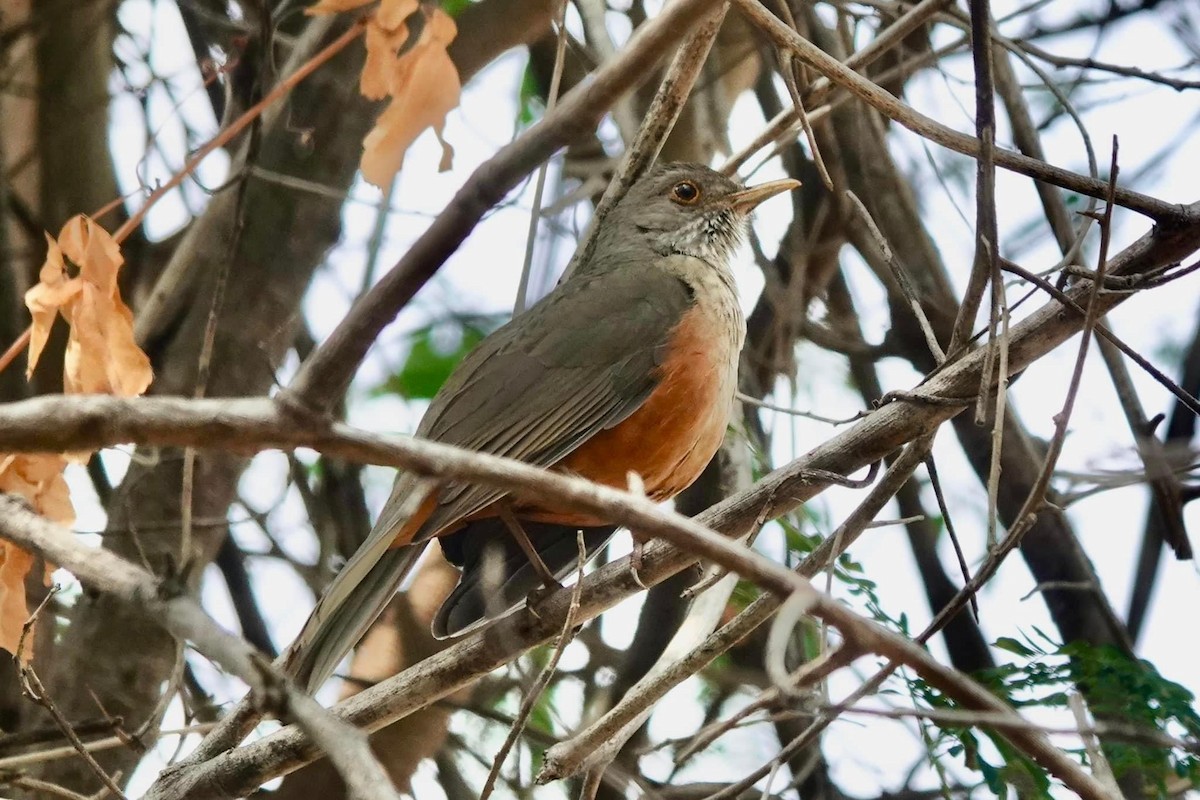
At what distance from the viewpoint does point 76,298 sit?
362cm

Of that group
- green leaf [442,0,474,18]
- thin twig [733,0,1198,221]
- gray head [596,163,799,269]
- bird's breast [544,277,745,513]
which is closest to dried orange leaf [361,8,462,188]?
thin twig [733,0,1198,221]

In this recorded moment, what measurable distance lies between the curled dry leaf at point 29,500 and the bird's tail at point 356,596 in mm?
736

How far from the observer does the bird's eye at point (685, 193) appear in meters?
5.91

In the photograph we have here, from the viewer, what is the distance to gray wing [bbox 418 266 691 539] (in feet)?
15.5

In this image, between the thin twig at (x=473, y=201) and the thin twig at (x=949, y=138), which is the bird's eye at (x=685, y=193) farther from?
the thin twig at (x=473, y=201)

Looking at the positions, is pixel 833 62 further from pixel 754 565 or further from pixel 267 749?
pixel 267 749

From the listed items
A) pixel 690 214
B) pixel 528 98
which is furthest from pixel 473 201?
pixel 528 98

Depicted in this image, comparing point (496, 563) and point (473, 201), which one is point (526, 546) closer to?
point (496, 563)

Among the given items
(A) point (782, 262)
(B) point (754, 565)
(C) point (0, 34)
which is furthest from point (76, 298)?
(A) point (782, 262)

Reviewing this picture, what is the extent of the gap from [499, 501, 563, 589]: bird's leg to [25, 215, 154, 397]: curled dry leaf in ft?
4.68

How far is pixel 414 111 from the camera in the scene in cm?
338

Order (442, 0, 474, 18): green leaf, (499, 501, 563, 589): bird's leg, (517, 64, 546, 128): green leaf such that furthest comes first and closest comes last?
1. (517, 64, 546, 128): green leaf
2. (442, 0, 474, 18): green leaf
3. (499, 501, 563, 589): bird's leg

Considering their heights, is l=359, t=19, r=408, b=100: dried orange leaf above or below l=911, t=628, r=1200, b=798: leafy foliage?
above

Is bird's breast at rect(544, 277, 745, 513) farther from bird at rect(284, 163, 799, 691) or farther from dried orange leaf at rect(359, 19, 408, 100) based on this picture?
dried orange leaf at rect(359, 19, 408, 100)
